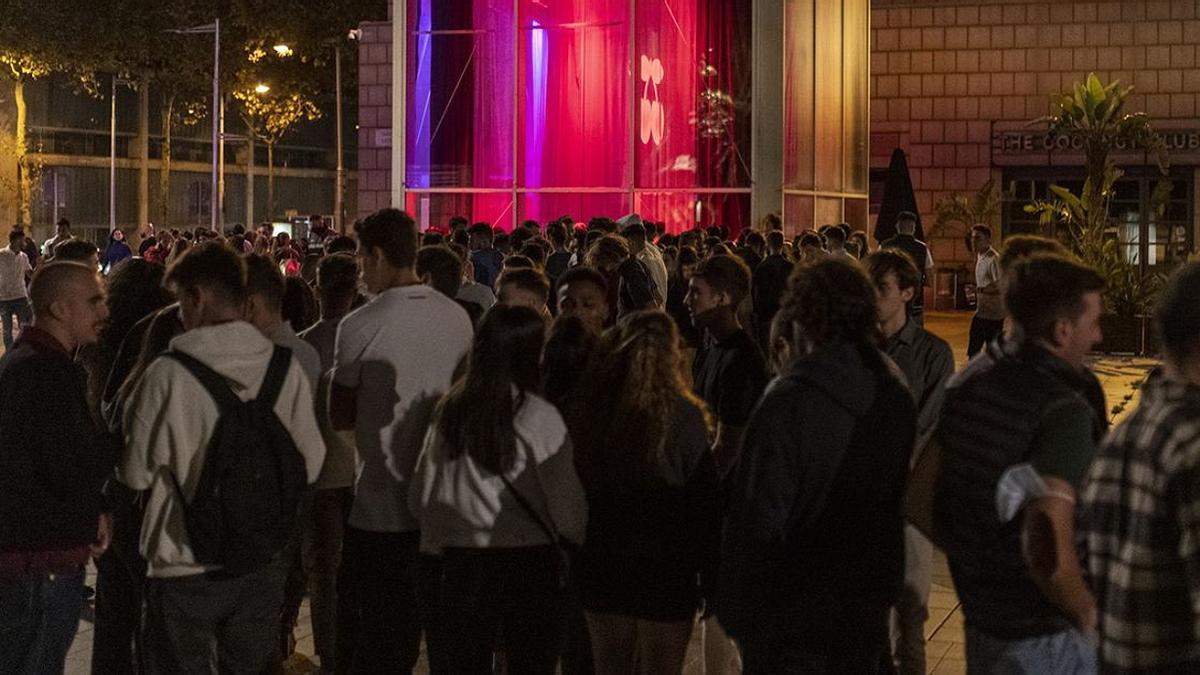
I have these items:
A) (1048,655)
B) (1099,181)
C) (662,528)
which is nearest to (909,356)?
(662,528)

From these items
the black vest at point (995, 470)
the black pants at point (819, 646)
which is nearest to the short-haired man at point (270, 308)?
the black pants at point (819, 646)

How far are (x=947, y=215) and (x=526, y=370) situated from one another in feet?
95.1

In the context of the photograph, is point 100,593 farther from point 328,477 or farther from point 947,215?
point 947,215

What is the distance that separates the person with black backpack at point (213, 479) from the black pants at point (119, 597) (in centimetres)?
95

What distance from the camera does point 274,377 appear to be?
594 cm

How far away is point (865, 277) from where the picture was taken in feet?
17.7

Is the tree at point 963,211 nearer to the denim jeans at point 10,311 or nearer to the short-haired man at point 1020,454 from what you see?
the denim jeans at point 10,311

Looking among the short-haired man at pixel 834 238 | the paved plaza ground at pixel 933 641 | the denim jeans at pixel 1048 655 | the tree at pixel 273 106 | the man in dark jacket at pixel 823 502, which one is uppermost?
the tree at pixel 273 106

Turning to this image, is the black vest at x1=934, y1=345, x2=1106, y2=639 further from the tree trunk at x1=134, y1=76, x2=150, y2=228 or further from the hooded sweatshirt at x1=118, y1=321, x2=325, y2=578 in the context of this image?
the tree trunk at x1=134, y1=76, x2=150, y2=228

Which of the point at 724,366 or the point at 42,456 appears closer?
the point at 42,456

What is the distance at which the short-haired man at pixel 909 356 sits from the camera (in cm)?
698

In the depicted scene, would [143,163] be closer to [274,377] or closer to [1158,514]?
[274,377]

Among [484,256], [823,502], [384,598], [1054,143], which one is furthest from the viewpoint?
[1054,143]

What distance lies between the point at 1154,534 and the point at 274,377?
3113mm
